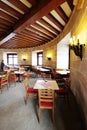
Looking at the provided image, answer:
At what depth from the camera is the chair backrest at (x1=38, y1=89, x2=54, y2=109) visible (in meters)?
2.84

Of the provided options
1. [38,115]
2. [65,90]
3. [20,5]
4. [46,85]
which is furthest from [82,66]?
[20,5]

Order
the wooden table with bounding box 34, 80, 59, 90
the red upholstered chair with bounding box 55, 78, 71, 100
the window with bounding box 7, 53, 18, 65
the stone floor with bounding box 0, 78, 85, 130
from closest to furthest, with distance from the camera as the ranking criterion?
the stone floor with bounding box 0, 78, 85, 130
the wooden table with bounding box 34, 80, 59, 90
the red upholstered chair with bounding box 55, 78, 71, 100
the window with bounding box 7, 53, 18, 65

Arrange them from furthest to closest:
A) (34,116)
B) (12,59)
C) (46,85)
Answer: (12,59), (46,85), (34,116)

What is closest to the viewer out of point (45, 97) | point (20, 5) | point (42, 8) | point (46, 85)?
point (45, 97)

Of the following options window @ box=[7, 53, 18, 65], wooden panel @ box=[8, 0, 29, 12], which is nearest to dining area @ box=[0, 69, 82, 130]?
wooden panel @ box=[8, 0, 29, 12]

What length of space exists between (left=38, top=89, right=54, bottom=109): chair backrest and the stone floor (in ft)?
1.33

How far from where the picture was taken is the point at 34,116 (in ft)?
10.2

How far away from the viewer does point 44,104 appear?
292cm

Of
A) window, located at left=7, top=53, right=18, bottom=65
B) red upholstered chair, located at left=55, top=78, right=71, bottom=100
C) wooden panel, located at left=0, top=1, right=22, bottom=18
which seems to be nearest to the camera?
wooden panel, located at left=0, top=1, right=22, bottom=18

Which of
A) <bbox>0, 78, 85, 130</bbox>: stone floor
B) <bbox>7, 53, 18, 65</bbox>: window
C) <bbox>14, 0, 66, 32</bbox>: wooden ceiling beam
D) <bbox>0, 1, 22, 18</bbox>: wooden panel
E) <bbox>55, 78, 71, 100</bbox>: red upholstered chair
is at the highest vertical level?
<bbox>0, 1, 22, 18</bbox>: wooden panel

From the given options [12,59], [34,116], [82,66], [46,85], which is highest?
[12,59]

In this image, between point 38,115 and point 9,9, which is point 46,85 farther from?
point 9,9

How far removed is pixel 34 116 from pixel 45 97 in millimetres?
715

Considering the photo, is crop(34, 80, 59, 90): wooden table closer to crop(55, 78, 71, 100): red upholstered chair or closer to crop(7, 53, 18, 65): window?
crop(55, 78, 71, 100): red upholstered chair
